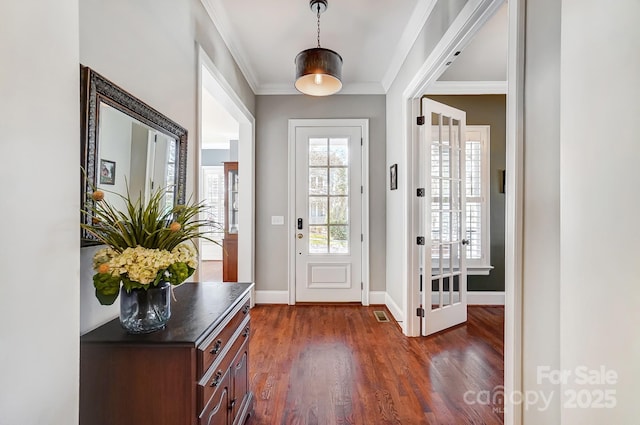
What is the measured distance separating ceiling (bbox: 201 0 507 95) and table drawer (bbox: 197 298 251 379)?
222 cm

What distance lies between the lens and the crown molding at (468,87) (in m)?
3.47

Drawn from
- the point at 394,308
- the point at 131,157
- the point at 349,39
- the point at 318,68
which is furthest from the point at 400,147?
the point at 131,157

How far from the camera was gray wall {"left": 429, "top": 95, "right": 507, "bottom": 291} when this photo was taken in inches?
149

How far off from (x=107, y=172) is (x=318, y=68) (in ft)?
5.10

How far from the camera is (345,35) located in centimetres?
277

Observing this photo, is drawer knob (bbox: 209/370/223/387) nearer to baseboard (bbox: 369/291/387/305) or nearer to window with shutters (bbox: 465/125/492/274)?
baseboard (bbox: 369/291/387/305)

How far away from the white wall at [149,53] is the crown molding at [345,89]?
55.7 inches

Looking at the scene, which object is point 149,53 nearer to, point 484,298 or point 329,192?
point 329,192

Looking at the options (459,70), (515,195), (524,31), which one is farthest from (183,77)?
(459,70)
